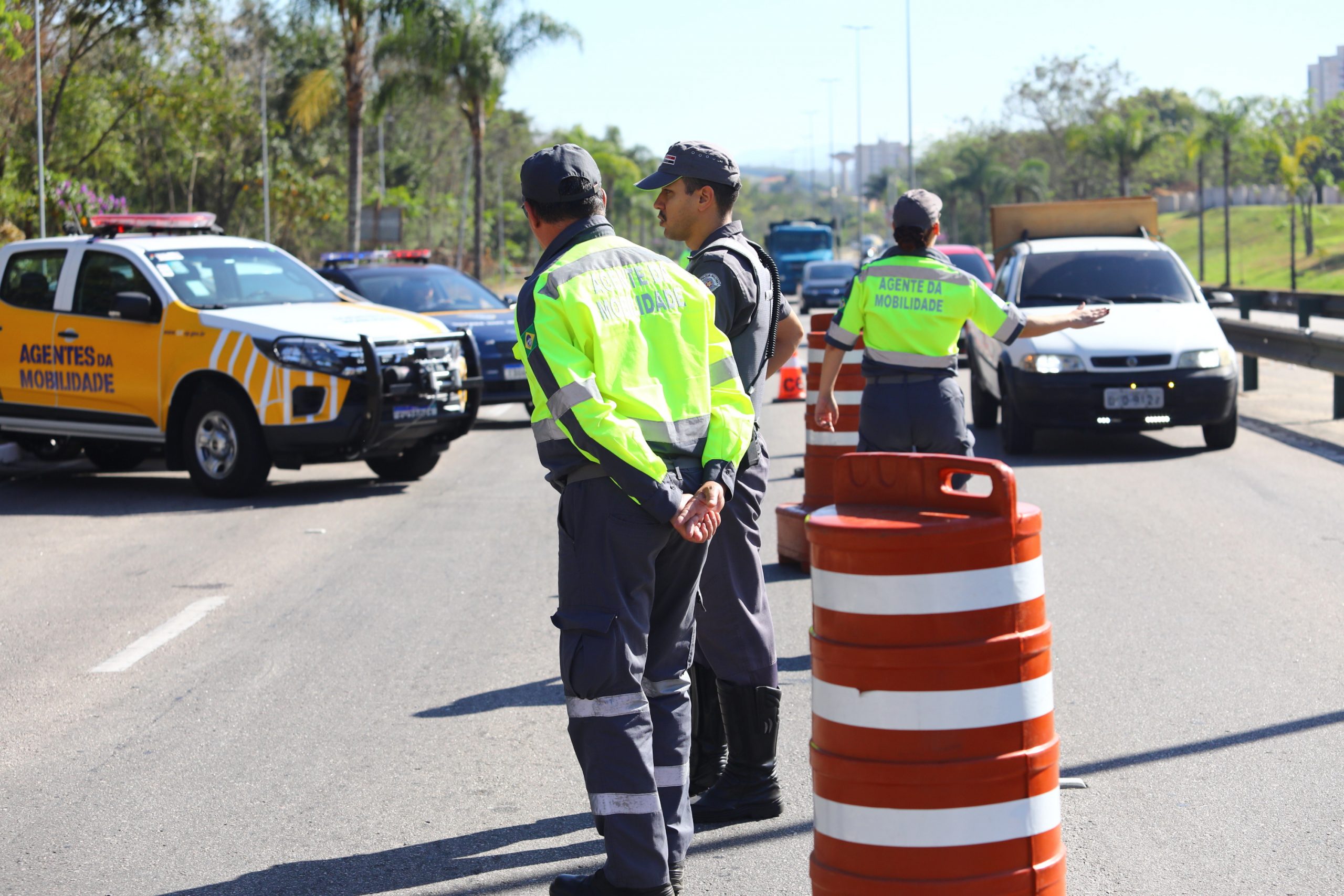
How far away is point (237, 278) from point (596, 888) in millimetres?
9191

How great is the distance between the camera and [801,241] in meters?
51.4

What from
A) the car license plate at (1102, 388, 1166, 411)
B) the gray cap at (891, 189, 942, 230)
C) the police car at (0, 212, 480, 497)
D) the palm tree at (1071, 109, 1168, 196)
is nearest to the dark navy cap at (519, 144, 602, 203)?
the gray cap at (891, 189, 942, 230)

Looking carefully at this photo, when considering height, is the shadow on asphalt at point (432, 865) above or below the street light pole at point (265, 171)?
below

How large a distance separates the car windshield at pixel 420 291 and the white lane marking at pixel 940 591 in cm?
1354

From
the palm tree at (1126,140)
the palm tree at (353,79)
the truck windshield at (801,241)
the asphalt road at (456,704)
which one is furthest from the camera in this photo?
the palm tree at (1126,140)

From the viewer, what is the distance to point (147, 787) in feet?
16.0

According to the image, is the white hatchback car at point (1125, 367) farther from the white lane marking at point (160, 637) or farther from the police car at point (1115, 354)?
the white lane marking at point (160, 637)

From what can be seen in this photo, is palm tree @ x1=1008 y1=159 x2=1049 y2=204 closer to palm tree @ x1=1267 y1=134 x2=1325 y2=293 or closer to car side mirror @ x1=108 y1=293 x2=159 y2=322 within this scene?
palm tree @ x1=1267 y1=134 x2=1325 y2=293

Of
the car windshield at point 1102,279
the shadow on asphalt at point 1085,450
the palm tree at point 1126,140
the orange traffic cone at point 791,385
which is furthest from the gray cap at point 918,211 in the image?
the palm tree at point 1126,140

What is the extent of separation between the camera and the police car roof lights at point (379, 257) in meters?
20.2

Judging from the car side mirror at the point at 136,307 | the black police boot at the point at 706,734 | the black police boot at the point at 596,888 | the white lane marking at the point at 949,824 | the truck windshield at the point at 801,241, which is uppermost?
the truck windshield at the point at 801,241

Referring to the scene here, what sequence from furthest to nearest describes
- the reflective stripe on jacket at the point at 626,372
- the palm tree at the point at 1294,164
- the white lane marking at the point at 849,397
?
the palm tree at the point at 1294,164, the white lane marking at the point at 849,397, the reflective stripe on jacket at the point at 626,372

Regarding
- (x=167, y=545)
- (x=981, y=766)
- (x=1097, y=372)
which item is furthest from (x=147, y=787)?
(x=1097, y=372)

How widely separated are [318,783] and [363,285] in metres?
11.9
